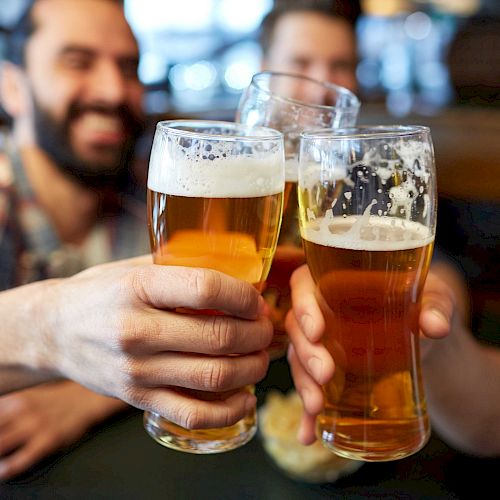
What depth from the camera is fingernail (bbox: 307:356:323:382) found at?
873 millimetres

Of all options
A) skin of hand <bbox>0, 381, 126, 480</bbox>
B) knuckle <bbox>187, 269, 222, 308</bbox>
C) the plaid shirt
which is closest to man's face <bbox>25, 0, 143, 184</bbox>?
the plaid shirt

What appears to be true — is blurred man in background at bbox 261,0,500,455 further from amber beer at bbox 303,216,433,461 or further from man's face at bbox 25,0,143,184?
man's face at bbox 25,0,143,184

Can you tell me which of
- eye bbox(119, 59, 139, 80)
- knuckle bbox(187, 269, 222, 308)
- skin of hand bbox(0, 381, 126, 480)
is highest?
eye bbox(119, 59, 139, 80)

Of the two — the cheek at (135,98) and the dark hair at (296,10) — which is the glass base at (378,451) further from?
the dark hair at (296,10)

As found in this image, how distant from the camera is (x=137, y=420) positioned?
1292 mm

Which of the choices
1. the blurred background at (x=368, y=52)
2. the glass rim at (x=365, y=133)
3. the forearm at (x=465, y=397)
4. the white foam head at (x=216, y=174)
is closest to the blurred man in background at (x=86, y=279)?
the white foam head at (x=216, y=174)

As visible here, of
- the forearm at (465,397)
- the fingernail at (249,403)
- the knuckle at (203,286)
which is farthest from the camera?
the forearm at (465,397)

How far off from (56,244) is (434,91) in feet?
8.81

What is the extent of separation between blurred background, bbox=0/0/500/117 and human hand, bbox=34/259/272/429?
312cm

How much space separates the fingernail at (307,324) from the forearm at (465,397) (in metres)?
0.43

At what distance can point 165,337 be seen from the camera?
2.51 ft

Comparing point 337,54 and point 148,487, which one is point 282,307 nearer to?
point 148,487

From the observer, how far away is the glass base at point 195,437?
889 mm

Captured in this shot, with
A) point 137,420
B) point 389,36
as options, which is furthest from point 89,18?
point 389,36
